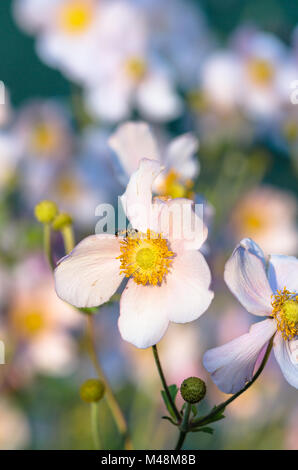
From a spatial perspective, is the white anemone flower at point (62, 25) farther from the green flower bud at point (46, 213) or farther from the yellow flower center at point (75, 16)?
the green flower bud at point (46, 213)

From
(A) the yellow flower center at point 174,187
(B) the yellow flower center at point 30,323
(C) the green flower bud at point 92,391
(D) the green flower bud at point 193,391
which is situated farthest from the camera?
Result: (B) the yellow flower center at point 30,323

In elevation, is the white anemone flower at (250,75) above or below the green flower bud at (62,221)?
above

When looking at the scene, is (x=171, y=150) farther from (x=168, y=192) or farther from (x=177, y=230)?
(x=177, y=230)

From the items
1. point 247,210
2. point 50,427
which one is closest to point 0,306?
point 50,427

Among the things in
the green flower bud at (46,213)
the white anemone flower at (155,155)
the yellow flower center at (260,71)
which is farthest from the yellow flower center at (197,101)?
the green flower bud at (46,213)

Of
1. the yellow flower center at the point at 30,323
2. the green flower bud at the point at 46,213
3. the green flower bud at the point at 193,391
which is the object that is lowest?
the green flower bud at the point at 193,391
